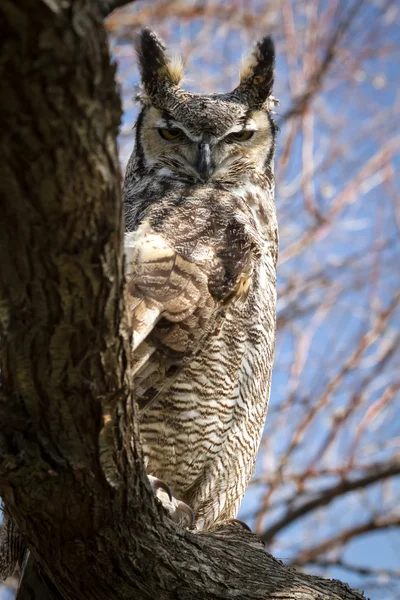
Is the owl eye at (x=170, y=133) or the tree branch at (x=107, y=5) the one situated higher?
the owl eye at (x=170, y=133)

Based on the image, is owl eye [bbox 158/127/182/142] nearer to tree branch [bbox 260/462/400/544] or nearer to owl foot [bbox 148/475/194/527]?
owl foot [bbox 148/475/194/527]

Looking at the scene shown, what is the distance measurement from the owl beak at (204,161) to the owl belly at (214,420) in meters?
0.60

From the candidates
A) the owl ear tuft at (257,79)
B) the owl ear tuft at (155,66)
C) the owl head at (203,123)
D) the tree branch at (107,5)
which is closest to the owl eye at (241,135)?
the owl head at (203,123)

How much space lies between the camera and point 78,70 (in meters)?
1.07

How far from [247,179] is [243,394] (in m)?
0.94

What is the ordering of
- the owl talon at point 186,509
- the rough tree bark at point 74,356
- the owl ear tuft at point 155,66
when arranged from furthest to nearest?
the owl ear tuft at point 155,66
the owl talon at point 186,509
the rough tree bark at point 74,356

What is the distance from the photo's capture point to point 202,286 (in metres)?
2.27

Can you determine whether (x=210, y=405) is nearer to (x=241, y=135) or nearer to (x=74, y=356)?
(x=74, y=356)

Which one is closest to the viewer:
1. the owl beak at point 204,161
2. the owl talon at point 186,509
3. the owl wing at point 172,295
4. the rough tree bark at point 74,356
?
the rough tree bark at point 74,356

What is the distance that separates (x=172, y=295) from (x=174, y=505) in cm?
64

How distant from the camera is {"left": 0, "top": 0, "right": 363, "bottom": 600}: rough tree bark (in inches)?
41.8

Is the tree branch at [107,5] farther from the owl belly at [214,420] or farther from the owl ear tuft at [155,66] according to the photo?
the owl ear tuft at [155,66]

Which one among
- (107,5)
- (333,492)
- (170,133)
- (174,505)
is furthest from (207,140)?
(333,492)

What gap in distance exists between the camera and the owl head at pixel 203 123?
281cm
